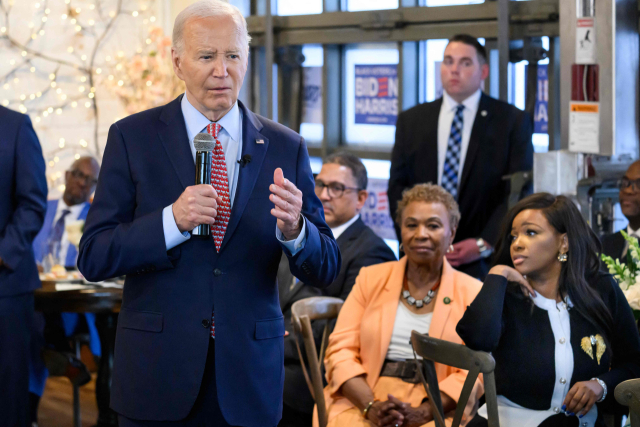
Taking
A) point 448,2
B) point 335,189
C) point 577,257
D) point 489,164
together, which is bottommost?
point 577,257

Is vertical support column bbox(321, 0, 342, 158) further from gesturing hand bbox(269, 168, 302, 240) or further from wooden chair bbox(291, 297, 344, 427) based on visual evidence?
gesturing hand bbox(269, 168, 302, 240)

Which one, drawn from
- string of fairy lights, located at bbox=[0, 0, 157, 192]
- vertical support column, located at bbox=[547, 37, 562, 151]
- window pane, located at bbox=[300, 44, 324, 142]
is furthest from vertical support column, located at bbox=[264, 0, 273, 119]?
vertical support column, located at bbox=[547, 37, 562, 151]

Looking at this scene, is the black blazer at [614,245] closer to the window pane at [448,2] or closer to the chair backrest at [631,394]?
the chair backrest at [631,394]

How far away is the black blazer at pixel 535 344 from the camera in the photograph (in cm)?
228

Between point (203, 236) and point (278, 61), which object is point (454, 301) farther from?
point (278, 61)

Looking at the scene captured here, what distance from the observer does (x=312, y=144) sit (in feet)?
18.1

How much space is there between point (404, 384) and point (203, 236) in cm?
138

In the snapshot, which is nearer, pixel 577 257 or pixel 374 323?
pixel 577 257

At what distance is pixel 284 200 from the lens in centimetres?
151

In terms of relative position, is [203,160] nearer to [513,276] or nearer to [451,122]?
[513,276]

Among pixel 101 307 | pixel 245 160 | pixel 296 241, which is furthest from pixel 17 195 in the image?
pixel 296 241

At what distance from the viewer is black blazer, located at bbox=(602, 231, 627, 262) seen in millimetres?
3061

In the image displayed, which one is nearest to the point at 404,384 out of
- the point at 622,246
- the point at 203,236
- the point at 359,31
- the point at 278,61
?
the point at 622,246

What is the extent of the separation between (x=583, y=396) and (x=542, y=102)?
2.37 m
